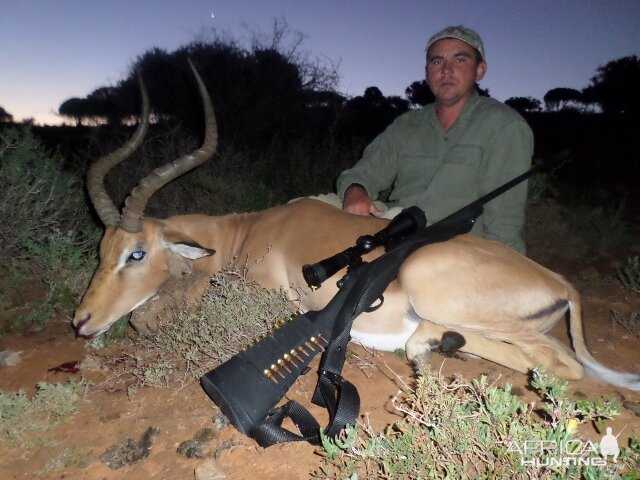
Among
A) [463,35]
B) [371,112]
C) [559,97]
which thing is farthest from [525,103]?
[463,35]

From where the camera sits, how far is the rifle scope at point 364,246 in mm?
2551

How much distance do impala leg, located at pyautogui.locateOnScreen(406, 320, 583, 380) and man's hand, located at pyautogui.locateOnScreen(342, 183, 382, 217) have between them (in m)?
1.36

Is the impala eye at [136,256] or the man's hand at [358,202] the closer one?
the impala eye at [136,256]

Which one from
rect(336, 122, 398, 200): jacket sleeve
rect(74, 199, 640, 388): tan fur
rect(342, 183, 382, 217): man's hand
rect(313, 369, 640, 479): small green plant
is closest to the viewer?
rect(313, 369, 640, 479): small green plant

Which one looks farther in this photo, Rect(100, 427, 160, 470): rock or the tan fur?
the tan fur

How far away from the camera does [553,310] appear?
297 centimetres

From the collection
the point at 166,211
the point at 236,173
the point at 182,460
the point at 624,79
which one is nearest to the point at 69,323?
the point at 182,460

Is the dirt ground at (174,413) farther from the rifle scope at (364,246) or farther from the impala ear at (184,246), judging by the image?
the impala ear at (184,246)

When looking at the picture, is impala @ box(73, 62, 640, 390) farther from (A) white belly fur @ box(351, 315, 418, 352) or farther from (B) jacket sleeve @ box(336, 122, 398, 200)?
(B) jacket sleeve @ box(336, 122, 398, 200)

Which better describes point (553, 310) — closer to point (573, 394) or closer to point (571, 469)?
point (573, 394)

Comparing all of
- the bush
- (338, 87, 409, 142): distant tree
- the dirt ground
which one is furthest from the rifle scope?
(338, 87, 409, 142): distant tree

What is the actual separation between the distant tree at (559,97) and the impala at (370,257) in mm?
36443

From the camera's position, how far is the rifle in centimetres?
203

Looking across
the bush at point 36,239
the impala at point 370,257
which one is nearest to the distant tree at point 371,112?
the bush at point 36,239
